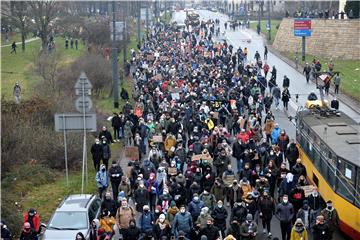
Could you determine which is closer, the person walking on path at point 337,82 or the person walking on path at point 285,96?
the person walking on path at point 285,96

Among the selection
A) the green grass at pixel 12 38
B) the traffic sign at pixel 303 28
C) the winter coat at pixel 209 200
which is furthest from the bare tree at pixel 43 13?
the winter coat at pixel 209 200

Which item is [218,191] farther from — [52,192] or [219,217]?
[52,192]

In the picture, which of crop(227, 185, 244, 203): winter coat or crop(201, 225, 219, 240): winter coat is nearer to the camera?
crop(201, 225, 219, 240): winter coat

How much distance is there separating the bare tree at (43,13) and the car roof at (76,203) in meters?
44.9

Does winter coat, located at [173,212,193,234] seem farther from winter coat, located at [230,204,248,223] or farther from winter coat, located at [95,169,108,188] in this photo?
winter coat, located at [95,169,108,188]

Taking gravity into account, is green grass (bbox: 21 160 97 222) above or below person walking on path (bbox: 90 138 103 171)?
below

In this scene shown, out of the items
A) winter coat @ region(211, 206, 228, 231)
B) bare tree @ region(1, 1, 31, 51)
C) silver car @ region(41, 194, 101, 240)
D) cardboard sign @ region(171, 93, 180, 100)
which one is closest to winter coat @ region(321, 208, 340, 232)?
winter coat @ region(211, 206, 228, 231)

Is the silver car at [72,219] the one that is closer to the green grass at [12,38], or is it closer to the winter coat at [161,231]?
the winter coat at [161,231]

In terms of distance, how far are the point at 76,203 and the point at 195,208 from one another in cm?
288

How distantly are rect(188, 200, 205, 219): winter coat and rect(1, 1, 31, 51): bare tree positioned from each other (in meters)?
53.4

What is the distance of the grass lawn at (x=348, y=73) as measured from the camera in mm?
39050

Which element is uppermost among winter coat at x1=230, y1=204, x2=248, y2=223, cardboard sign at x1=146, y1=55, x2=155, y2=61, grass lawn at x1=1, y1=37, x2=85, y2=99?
cardboard sign at x1=146, y1=55, x2=155, y2=61

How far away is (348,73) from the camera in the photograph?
46.4 metres

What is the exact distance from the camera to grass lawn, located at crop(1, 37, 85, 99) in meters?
41.8
